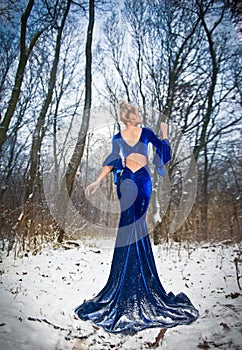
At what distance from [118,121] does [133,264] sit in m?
3.52

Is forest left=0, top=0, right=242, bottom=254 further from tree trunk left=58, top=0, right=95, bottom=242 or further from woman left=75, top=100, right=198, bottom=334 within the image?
woman left=75, top=100, right=198, bottom=334

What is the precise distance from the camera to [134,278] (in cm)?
214

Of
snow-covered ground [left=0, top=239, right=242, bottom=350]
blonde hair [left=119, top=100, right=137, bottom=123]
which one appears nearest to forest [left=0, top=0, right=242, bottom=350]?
snow-covered ground [left=0, top=239, right=242, bottom=350]

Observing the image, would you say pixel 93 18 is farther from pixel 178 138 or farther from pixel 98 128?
pixel 178 138

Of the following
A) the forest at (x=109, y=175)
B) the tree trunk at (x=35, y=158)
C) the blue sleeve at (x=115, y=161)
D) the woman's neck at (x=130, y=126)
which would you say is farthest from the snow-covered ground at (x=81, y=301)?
the woman's neck at (x=130, y=126)

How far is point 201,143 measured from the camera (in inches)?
238

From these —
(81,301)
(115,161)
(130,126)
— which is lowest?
(81,301)

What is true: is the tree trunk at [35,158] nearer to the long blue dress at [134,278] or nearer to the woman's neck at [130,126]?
the long blue dress at [134,278]

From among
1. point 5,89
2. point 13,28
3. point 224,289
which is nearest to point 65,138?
point 5,89

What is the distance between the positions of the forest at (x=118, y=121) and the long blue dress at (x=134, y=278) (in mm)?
2408

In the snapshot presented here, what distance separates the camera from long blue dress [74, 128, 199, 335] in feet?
6.59

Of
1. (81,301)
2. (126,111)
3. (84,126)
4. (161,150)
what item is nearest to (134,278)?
(81,301)

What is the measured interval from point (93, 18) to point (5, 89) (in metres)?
2.10

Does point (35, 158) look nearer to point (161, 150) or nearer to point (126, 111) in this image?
point (126, 111)
